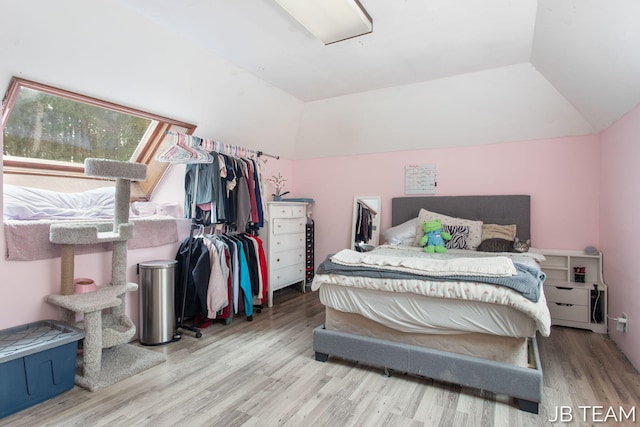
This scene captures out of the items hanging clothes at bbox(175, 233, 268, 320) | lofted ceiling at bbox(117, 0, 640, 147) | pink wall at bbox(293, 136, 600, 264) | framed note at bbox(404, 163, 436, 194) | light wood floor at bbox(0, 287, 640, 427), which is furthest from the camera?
framed note at bbox(404, 163, 436, 194)

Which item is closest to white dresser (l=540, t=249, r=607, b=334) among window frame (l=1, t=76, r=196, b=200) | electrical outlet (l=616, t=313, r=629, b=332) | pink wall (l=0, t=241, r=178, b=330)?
electrical outlet (l=616, t=313, r=629, b=332)

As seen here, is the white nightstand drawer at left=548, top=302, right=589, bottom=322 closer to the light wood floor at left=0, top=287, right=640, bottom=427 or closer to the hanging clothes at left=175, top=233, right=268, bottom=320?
the light wood floor at left=0, top=287, right=640, bottom=427

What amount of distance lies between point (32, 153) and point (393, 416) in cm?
324

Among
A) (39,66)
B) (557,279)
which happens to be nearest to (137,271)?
(39,66)

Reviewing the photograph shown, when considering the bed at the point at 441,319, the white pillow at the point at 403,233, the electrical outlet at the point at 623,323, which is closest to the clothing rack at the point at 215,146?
the bed at the point at 441,319

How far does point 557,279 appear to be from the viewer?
11.4 feet

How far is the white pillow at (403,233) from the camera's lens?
403 cm

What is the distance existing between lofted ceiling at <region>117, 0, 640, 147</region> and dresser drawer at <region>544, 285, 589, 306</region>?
1.54 meters

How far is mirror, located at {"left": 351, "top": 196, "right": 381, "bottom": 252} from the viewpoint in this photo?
4574 mm

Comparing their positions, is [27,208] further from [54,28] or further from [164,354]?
[164,354]

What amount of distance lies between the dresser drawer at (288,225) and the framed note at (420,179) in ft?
4.57

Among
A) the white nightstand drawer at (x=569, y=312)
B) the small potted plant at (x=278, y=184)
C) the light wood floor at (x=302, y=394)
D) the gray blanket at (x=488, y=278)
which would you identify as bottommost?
the light wood floor at (x=302, y=394)

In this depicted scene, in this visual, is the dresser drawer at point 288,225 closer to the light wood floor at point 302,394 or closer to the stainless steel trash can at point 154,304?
the stainless steel trash can at point 154,304

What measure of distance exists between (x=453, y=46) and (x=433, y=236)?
1793 millimetres
